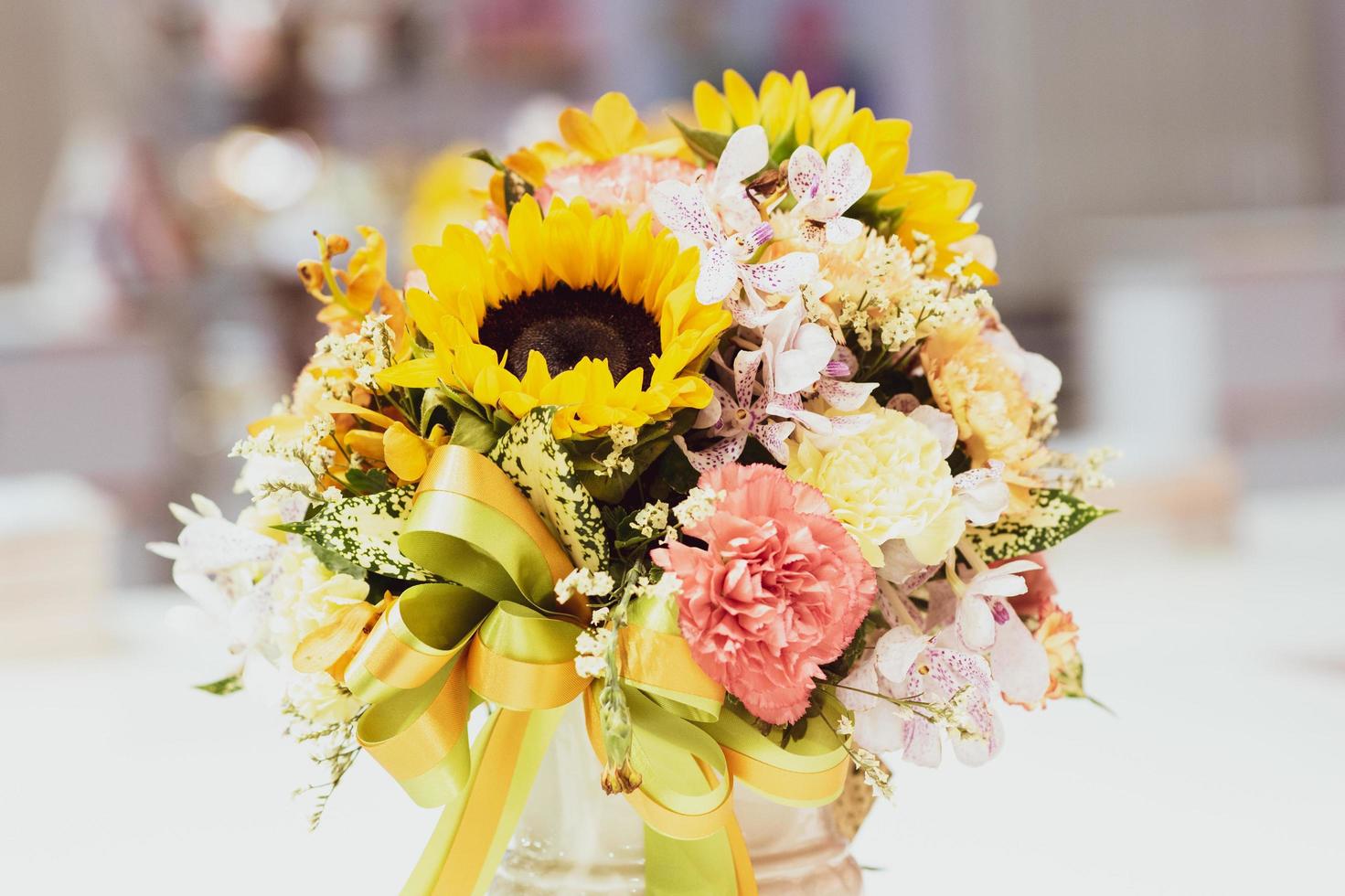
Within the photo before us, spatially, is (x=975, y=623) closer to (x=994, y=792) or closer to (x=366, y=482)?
(x=366, y=482)

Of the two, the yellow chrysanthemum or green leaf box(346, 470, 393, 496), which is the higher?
green leaf box(346, 470, 393, 496)

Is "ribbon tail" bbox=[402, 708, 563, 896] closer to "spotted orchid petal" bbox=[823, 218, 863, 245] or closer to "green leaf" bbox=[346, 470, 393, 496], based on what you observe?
"green leaf" bbox=[346, 470, 393, 496]

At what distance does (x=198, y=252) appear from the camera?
13.3ft

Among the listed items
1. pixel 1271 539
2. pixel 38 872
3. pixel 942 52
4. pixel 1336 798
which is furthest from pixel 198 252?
pixel 1336 798

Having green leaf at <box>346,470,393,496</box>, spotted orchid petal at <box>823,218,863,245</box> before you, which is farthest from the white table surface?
spotted orchid petal at <box>823,218,863,245</box>

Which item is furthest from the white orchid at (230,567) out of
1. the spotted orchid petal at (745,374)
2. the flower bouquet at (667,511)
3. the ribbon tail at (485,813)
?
the spotted orchid petal at (745,374)

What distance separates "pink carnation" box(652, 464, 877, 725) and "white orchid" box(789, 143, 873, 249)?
0.11 metres

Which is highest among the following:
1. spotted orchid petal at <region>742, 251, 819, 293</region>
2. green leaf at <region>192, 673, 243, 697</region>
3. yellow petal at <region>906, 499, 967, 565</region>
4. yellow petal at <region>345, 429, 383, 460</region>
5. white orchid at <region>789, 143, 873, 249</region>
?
white orchid at <region>789, 143, 873, 249</region>

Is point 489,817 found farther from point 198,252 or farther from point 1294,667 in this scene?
point 198,252

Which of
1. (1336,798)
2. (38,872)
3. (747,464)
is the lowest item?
(1336,798)

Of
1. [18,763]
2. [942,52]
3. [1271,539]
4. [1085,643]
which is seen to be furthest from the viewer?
[942,52]

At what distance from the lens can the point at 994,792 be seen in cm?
93

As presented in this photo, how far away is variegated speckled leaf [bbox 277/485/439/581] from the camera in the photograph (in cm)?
54

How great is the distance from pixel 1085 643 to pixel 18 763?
1.04 metres
